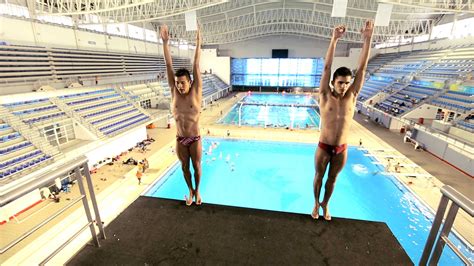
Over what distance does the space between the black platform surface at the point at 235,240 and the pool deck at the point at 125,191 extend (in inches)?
14.1

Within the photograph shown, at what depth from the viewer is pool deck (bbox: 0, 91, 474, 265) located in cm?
524

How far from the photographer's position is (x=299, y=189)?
29.4 ft

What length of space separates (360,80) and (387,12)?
17.3 ft

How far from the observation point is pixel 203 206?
3.02m

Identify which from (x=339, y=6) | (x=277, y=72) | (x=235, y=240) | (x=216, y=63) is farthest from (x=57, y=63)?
(x=277, y=72)

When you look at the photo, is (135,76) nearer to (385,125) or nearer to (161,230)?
(161,230)

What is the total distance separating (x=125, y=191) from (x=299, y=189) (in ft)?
21.4

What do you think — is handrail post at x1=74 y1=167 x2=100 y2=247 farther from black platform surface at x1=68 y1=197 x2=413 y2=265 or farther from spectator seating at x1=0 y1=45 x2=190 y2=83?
Answer: spectator seating at x1=0 y1=45 x2=190 y2=83

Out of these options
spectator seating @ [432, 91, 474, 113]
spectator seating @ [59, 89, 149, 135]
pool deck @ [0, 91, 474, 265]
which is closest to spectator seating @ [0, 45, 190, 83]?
spectator seating @ [59, 89, 149, 135]

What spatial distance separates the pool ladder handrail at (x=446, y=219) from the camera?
1426mm

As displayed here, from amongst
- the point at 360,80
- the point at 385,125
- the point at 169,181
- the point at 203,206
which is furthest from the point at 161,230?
the point at 385,125

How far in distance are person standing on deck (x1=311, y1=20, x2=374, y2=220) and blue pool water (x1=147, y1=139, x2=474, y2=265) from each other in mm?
5308

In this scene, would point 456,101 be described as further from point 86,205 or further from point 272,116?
point 86,205

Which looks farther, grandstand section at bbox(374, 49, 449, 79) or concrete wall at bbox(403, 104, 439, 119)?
grandstand section at bbox(374, 49, 449, 79)
